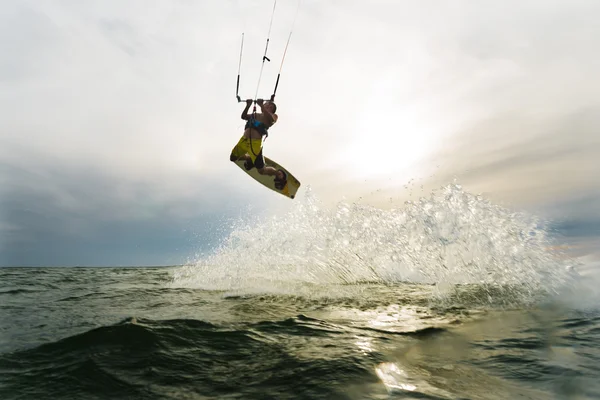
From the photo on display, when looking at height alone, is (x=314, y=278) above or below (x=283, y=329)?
above

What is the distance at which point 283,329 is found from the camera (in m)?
6.75

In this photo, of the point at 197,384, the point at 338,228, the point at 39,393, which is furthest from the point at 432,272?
the point at 39,393

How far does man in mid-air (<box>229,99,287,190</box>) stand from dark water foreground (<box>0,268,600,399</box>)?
18.8ft

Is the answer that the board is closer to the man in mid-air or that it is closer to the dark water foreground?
the man in mid-air

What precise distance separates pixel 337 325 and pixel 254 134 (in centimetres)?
740

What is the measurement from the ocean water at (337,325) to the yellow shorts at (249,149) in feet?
11.7

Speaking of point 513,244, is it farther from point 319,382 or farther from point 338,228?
point 319,382

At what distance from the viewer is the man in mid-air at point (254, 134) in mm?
11766

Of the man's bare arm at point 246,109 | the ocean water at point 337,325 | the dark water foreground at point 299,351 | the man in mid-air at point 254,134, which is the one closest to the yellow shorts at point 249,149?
the man in mid-air at point 254,134

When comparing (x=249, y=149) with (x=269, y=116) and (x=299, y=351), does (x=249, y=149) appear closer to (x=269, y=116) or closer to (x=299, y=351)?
(x=269, y=116)

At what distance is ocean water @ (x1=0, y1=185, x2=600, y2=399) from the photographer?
433 cm

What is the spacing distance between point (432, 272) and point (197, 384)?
34.0 ft

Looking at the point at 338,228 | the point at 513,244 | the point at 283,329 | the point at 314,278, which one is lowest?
the point at 283,329

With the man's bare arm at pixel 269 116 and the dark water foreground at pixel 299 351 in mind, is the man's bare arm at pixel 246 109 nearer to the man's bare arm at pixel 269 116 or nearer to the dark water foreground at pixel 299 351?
the man's bare arm at pixel 269 116
